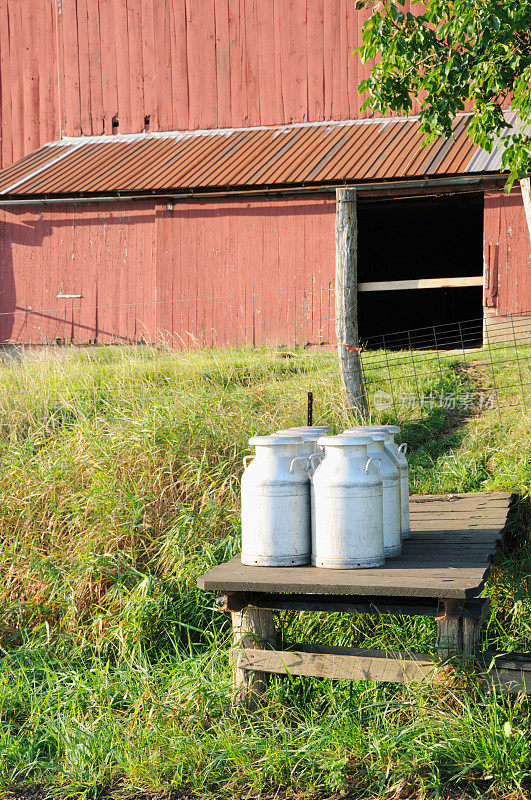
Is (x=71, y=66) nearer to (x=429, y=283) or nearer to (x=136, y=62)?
(x=136, y=62)

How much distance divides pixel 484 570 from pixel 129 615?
6.95 feet

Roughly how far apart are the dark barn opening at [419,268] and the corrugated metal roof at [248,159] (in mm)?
2965

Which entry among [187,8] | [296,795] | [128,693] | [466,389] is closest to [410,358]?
[466,389]

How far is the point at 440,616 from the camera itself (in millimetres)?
3277

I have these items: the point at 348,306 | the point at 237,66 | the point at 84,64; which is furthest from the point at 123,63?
the point at 348,306

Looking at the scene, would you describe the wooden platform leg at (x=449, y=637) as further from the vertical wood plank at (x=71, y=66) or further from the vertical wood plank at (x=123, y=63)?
the vertical wood plank at (x=71, y=66)

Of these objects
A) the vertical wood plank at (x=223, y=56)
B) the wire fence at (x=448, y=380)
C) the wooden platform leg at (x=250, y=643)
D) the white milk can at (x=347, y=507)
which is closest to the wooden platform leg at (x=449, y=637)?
the white milk can at (x=347, y=507)

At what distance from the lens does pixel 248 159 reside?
13.4 m

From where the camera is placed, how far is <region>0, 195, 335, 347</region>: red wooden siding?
42.4 feet

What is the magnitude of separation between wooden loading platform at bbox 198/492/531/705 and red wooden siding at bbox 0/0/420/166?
11861 millimetres

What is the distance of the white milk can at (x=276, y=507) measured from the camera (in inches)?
134

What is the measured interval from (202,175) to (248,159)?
2.69ft

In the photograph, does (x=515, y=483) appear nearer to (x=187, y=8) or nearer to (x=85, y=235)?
(x=85, y=235)

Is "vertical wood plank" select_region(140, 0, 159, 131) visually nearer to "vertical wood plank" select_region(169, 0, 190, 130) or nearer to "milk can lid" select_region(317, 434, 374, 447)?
"vertical wood plank" select_region(169, 0, 190, 130)
